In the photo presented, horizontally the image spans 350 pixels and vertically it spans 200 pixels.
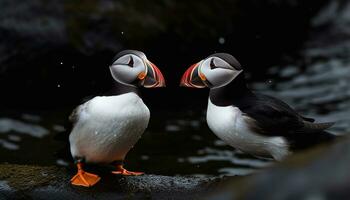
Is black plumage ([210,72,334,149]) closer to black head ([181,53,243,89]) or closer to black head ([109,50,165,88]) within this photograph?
black head ([181,53,243,89])

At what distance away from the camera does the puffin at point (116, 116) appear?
16.0 ft

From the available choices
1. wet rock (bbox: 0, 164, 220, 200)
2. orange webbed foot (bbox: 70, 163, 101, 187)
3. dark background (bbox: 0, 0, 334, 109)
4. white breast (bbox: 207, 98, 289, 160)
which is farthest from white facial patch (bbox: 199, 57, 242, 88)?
dark background (bbox: 0, 0, 334, 109)

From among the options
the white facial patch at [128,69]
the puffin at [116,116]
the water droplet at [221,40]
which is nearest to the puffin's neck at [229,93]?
the puffin at [116,116]

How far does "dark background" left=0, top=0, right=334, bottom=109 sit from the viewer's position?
9.02m

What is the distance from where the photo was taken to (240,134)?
4.89 m

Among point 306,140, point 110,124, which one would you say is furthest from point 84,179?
point 306,140

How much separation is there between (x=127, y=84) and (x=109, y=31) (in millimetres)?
4471

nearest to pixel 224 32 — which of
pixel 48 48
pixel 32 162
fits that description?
pixel 48 48

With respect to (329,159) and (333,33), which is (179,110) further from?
(329,159)

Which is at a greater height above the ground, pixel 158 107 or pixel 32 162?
pixel 158 107

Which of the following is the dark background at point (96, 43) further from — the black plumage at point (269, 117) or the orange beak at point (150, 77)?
the black plumage at point (269, 117)

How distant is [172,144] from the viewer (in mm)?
8445

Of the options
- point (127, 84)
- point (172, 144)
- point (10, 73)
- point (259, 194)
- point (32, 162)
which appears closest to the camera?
point (259, 194)

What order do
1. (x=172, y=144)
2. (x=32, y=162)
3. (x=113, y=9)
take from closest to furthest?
(x=32, y=162) < (x=172, y=144) < (x=113, y=9)
